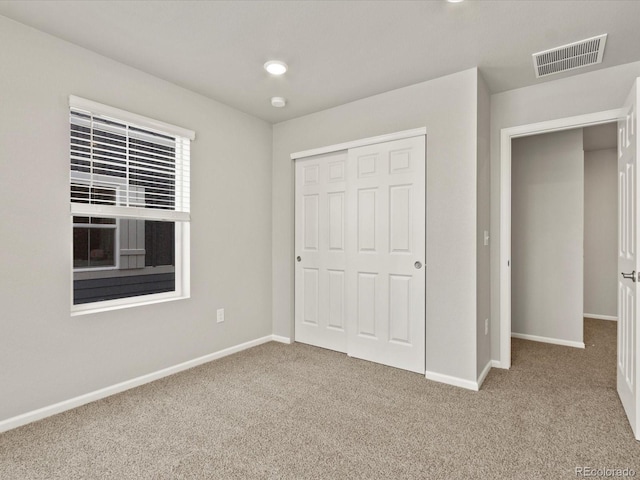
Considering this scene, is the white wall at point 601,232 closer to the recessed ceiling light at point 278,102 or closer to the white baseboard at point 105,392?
the recessed ceiling light at point 278,102

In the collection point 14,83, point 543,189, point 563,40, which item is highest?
point 563,40

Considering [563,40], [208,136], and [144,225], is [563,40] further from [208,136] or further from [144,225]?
[144,225]

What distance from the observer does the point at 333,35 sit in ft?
7.69

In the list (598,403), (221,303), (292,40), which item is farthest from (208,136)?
(598,403)

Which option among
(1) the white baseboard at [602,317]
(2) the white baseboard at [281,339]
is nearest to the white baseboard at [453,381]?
(2) the white baseboard at [281,339]

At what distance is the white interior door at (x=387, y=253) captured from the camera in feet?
10.2

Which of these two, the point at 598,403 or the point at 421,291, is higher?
the point at 421,291

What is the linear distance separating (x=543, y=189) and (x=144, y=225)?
4143 mm

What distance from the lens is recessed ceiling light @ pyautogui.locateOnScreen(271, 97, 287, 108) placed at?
332 cm

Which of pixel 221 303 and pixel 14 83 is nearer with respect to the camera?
pixel 14 83

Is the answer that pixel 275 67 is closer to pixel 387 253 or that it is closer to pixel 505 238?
pixel 387 253

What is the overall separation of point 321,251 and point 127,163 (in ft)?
6.34

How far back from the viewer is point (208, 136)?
3.39 metres

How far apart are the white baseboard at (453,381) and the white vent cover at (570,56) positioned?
2436 mm
